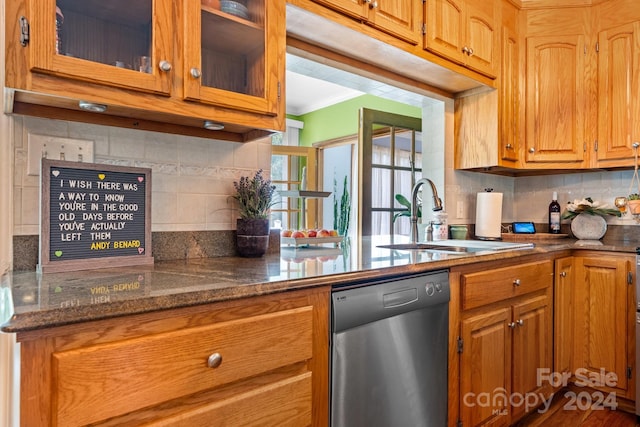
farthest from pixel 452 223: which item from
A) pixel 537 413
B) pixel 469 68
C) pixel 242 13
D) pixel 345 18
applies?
pixel 242 13

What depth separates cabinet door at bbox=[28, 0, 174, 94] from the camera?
0.95m

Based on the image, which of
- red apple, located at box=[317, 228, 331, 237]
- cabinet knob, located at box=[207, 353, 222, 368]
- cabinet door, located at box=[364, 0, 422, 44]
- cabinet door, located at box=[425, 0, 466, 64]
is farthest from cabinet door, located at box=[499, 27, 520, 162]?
cabinet knob, located at box=[207, 353, 222, 368]

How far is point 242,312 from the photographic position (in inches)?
38.0

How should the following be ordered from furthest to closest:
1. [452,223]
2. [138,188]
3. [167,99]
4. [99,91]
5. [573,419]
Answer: [452,223] → [573,419] → [138,188] → [167,99] → [99,91]

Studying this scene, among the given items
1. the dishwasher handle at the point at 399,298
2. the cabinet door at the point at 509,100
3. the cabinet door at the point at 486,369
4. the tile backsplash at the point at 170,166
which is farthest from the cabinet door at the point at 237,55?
the cabinet door at the point at 509,100

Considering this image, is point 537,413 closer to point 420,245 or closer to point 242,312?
point 420,245

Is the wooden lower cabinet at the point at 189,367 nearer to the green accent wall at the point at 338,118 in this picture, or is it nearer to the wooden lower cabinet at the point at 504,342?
the wooden lower cabinet at the point at 504,342

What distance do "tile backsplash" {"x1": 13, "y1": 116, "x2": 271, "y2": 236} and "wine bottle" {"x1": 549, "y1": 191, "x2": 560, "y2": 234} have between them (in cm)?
214

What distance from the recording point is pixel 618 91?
2385 millimetres

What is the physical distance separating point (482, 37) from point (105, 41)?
1997 mm

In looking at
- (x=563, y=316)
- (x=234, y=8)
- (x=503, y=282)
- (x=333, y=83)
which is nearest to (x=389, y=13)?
(x=234, y=8)

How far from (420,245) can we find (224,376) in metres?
1.46

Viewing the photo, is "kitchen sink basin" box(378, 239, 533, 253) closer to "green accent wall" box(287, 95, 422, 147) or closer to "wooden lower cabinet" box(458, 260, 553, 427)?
"wooden lower cabinet" box(458, 260, 553, 427)

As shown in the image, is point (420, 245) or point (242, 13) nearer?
point (242, 13)
